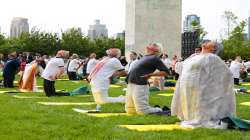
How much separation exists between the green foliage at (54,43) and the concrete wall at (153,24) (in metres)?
25.8

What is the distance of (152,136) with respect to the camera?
8.40 meters

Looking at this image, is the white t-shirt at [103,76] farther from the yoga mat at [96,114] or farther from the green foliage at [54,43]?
the green foliage at [54,43]

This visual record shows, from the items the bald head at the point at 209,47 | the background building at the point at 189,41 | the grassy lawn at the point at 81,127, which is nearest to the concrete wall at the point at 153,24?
the background building at the point at 189,41

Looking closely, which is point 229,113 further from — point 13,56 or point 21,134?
point 13,56

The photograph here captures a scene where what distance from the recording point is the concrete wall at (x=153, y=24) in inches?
1398

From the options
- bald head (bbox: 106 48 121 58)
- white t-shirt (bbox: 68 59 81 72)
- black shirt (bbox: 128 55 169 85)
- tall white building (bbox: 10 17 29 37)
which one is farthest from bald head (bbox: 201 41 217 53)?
tall white building (bbox: 10 17 29 37)

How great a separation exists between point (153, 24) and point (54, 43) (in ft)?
90.4

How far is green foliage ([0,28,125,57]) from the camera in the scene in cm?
6067

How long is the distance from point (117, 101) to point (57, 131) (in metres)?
6.07

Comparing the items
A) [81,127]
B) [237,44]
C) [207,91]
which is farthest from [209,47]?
[237,44]

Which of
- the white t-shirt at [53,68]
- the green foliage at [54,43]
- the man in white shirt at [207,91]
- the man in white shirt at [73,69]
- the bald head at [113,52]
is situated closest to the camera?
the man in white shirt at [207,91]

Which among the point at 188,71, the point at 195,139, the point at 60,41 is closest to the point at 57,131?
the point at 195,139

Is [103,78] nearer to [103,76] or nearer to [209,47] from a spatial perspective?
[103,76]

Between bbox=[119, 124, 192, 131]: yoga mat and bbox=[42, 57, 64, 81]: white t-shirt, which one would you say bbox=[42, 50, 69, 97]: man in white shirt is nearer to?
bbox=[42, 57, 64, 81]: white t-shirt
